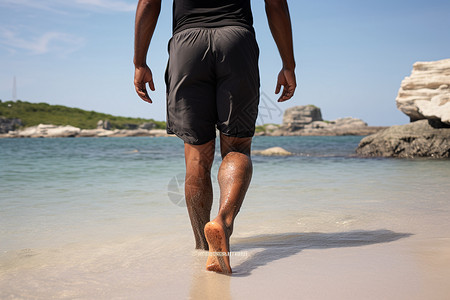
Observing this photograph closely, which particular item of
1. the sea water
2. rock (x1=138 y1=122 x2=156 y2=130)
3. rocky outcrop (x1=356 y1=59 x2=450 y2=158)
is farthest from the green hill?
the sea water

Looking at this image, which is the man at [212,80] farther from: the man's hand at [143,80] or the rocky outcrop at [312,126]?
the rocky outcrop at [312,126]

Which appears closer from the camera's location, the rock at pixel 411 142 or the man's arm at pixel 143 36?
the man's arm at pixel 143 36

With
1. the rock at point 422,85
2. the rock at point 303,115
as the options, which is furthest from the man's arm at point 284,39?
the rock at point 303,115

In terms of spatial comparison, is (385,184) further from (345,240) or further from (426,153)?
(426,153)

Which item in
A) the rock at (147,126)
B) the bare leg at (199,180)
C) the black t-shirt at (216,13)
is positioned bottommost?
the bare leg at (199,180)

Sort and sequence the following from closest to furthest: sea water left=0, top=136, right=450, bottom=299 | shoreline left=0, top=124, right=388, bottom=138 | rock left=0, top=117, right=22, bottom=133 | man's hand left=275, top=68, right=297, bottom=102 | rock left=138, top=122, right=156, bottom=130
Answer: sea water left=0, top=136, right=450, bottom=299 < man's hand left=275, top=68, right=297, bottom=102 < shoreline left=0, top=124, right=388, bottom=138 < rock left=0, top=117, right=22, bottom=133 < rock left=138, top=122, right=156, bottom=130

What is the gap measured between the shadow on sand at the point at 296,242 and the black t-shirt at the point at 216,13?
1.30m

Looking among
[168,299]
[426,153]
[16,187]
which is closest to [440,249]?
[168,299]

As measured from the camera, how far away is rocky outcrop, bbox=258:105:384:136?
266 ft

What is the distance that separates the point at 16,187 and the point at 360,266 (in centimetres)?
555

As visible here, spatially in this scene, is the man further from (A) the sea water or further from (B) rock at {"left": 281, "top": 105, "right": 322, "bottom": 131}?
(B) rock at {"left": 281, "top": 105, "right": 322, "bottom": 131}

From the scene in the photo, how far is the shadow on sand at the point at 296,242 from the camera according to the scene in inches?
88.5

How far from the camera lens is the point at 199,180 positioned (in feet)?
7.37

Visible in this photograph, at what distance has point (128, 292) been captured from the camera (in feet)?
5.61
